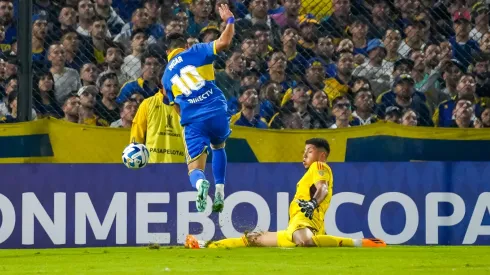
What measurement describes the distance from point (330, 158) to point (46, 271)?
182 inches

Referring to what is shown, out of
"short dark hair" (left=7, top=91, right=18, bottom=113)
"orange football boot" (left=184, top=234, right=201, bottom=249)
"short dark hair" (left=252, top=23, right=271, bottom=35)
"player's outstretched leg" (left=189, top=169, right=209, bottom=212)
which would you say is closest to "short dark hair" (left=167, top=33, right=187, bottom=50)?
"player's outstretched leg" (left=189, top=169, right=209, bottom=212)

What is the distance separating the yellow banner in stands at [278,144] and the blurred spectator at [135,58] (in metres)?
1.02

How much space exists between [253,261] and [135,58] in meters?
4.48

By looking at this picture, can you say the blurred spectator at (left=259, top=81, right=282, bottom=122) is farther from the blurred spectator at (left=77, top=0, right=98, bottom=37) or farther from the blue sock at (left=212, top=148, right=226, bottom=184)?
the blue sock at (left=212, top=148, right=226, bottom=184)

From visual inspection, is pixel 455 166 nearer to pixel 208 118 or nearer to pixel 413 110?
pixel 413 110

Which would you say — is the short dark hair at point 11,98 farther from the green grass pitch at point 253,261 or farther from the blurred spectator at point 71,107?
the green grass pitch at point 253,261

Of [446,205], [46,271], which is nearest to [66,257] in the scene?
[46,271]

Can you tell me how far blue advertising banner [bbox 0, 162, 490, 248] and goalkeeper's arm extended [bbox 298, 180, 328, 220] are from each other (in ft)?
4.84

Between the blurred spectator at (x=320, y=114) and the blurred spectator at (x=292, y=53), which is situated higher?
the blurred spectator at (x=292, y=53)

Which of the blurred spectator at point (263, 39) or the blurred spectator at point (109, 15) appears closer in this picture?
the blurred spectator at point (263, 39)

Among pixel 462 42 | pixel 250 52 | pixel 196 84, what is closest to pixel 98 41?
pixel 250 52

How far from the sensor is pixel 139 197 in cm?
1170

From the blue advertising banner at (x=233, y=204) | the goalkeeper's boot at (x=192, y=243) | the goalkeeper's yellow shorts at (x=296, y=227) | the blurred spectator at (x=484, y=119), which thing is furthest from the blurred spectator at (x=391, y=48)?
the goalkeeper's boot at (x=192, y=243)

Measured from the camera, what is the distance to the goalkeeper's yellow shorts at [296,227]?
10.4 metres
